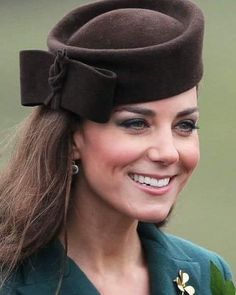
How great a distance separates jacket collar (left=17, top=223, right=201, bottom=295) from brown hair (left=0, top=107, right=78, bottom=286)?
35mm

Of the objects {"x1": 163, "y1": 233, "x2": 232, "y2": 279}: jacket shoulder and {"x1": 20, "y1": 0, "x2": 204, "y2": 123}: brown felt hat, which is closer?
{"x1": 20, "y1": 0, "x2": 204, "y2": 123}: brown felt hat

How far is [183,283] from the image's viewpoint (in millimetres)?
1884

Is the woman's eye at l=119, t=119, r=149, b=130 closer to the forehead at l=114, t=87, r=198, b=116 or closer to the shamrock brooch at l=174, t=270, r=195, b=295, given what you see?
the forehead at l=114, t=87, r=198, b=116

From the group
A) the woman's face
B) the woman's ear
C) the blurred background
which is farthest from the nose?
the blurred background

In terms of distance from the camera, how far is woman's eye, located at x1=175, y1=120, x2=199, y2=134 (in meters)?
1.72

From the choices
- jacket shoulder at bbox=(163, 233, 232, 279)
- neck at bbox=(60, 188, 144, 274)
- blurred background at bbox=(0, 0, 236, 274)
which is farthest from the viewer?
blurred background at bbox=(0, 0, 236, 274)

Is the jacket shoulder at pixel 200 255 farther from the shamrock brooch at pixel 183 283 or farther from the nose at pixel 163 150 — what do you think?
the nose at pixel 163 150

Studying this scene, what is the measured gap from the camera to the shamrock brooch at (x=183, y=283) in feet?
6.12

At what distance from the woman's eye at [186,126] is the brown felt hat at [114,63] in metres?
0.06

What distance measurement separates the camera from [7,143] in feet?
6.23

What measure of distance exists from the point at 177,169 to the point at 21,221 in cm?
30

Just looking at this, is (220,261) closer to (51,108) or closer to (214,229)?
(51,108)

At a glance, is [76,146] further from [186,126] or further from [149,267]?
[149,267]

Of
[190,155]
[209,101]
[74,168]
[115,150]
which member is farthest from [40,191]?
[209,101]
